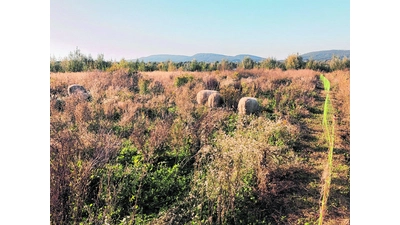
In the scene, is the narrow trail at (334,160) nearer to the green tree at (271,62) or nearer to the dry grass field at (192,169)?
the dry grass field at (192,169)

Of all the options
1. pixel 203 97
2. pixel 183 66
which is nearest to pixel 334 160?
pixel 203 97

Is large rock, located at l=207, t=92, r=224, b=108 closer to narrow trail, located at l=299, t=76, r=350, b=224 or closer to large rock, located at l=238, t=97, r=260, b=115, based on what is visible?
large rock, located at l=238, t=97, r=260, b=115

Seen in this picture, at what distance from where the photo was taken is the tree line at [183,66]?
2.71 m

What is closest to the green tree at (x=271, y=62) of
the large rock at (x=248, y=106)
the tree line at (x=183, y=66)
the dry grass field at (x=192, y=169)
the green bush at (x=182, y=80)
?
the tree line at (x=183, y=66)

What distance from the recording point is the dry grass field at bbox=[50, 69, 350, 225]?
1782mm

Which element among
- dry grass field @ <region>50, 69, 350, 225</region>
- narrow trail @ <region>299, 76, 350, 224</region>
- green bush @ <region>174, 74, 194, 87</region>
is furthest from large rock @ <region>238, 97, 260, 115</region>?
green bush @ <region>174, 74, 194, 87</region>

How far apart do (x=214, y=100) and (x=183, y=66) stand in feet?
12.1

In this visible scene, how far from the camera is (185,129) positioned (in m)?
3.06

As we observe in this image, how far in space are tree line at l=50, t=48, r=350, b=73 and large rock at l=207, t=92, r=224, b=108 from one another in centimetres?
83

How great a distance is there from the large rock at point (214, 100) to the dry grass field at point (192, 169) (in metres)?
0.72
